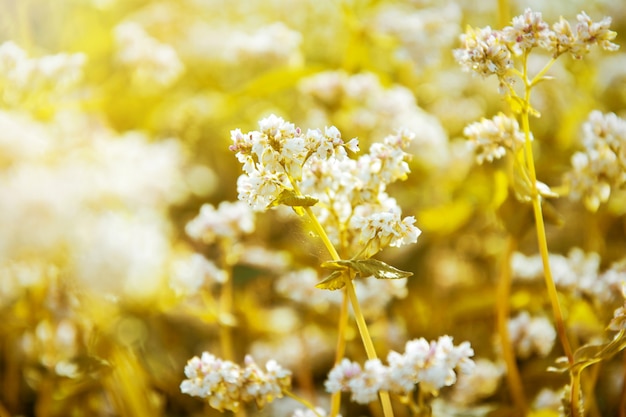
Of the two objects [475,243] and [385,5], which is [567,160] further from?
[385,5]

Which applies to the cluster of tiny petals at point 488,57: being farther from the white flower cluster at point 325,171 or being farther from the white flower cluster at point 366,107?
the white flower cluster at point 366,107

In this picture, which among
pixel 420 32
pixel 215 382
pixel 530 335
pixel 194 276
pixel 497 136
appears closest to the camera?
pixel 215 382

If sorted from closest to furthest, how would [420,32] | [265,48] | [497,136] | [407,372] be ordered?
1. [407,372]
2. [497,136]
3. [420,32]
4. [265,48]

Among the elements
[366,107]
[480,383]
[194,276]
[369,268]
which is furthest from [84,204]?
[366,107]

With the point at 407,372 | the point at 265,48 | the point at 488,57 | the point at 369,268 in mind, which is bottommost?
the point at 407,372

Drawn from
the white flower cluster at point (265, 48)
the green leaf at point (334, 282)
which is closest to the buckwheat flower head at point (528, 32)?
the green leaf at point (334, 282)

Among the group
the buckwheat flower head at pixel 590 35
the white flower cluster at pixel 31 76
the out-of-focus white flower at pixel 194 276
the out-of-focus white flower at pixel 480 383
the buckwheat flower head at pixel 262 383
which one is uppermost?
the white flower cluster at pixel 31 76

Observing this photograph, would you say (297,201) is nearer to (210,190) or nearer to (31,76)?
(31,76)

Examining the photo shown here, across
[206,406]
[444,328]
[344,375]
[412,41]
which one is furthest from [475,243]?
[344,375]
